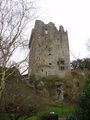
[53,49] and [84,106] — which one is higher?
[53,49]

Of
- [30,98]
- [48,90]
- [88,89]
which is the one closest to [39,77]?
[48,90]

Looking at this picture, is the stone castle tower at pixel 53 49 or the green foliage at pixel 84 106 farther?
the stone castle tower at pixel 53 49

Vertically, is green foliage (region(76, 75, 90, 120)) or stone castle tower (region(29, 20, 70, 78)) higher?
stone castle tower (region(29, 20, 70, 78))

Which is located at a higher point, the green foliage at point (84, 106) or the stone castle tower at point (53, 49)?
the stone castle tower at point (53, 49)

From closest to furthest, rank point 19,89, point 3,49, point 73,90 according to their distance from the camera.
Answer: point 3,49 < point 19,89 < point 73,90

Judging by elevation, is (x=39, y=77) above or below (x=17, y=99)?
above

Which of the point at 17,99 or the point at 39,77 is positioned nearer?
the point at 17,99

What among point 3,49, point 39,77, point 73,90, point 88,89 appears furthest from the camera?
point 39,77

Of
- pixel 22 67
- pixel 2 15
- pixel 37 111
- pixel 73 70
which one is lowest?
pixel 37 111

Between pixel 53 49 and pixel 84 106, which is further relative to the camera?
pixel 53 49

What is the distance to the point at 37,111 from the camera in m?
33.4

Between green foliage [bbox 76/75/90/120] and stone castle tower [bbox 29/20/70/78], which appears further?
stone castle tower [bbox 29/20/70/78]

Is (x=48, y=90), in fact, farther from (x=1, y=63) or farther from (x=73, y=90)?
(x=1, y=63)

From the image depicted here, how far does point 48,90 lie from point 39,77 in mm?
4277
